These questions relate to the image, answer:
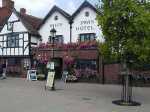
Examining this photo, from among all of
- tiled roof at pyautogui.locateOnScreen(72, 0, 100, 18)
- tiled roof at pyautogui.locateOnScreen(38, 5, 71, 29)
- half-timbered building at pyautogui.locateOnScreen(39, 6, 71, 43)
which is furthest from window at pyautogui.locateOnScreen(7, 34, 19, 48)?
tiled roof at pyautogui.locateOnScreen(72, 0, 100, 18)

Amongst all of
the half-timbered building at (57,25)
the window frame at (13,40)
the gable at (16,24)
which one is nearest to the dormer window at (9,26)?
the gable at (16,24)

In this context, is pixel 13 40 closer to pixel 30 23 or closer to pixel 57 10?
pixel 30 23

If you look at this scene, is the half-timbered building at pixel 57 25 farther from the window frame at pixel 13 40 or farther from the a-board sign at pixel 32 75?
the a-board sign at pixel 32 75

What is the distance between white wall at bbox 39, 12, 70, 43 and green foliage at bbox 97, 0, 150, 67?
1727 centimetres

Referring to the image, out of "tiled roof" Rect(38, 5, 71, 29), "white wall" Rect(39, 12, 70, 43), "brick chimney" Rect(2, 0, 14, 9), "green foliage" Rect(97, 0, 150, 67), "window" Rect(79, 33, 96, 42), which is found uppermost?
"brick chimney" Rect(2, 0, 14, 9)

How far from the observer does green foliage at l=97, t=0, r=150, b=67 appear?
1598cm

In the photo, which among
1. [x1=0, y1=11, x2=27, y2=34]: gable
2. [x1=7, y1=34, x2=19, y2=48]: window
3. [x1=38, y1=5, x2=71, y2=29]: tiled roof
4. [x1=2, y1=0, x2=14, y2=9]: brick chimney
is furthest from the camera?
[x1=2, y1=0, x2=14, y2=9]: brick chimney

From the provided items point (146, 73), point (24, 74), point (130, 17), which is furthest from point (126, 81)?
point (24, 74)

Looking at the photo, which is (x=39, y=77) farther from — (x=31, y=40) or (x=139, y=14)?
(x=139, y=14)

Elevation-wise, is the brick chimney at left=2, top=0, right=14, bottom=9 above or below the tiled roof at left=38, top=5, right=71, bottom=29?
above

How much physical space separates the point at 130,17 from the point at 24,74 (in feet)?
69.1

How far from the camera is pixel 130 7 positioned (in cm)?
1598

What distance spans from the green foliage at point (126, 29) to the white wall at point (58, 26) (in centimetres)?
1727

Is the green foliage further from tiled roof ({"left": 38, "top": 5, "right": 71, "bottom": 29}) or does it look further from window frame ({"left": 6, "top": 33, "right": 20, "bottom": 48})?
window frame ({"left": 6, "top": 33, "right": 20, "bottom": 48})
